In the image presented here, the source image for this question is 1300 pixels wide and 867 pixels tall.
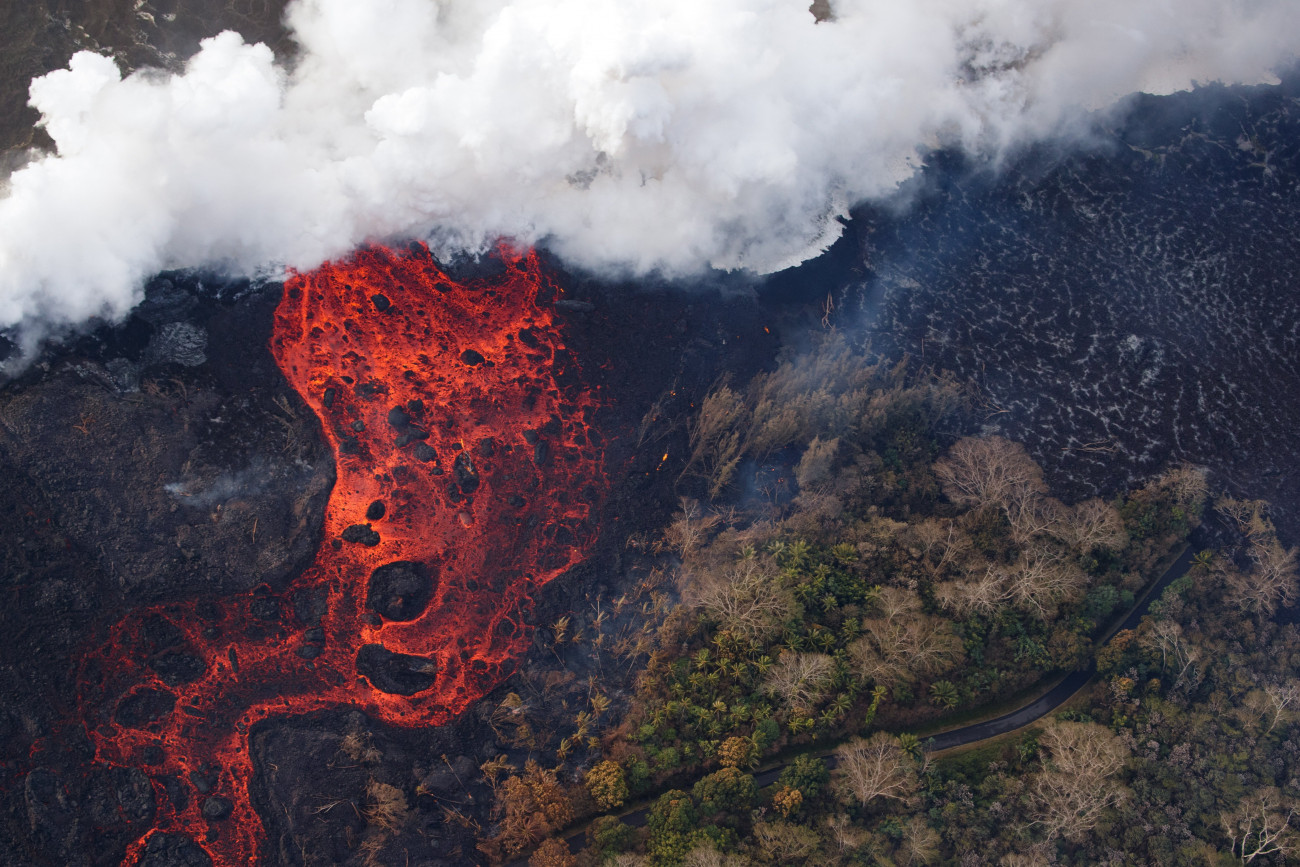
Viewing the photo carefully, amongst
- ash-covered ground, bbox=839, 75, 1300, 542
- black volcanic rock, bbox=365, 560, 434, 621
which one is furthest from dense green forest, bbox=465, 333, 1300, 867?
black volcanic rock, bbox=365, 560, 434, 621

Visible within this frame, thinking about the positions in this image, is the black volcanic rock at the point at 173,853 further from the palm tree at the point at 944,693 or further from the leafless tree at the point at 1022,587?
the leafless tree at the point at 1022,587

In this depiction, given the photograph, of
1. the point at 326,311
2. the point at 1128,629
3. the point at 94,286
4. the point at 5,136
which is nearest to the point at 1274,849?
the point at 1128,629

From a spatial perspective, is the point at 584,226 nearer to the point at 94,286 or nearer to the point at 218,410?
the point at 218,410

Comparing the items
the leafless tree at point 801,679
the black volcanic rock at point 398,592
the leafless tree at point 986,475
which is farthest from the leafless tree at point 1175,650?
the black volcanic rock at point 398,592

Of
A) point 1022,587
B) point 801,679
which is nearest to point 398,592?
point 801,679

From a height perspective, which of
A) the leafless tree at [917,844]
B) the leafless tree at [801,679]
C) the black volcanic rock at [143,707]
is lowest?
the leafless tree at [917,844]

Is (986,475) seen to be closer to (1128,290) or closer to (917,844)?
(1128,290)

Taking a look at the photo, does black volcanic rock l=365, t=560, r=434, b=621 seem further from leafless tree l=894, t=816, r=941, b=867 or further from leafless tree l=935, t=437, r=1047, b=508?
leafless tree l=935, t=437, r=1047, b=508
